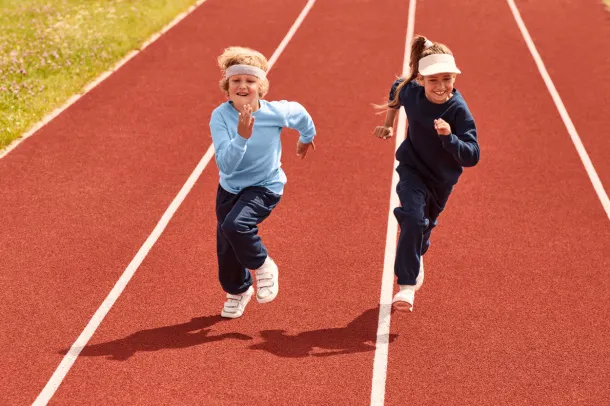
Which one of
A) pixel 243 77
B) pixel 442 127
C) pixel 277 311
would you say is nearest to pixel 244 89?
pixel 243 77

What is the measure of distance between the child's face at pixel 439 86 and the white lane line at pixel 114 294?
9.74 ft

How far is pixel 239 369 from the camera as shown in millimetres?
5480

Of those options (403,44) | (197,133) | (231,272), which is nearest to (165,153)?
(197,133)

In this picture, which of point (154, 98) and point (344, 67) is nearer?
point (154, 98)

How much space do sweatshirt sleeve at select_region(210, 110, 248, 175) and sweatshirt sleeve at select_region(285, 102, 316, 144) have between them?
0.50 m

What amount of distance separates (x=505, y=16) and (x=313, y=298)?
1308 centimetres

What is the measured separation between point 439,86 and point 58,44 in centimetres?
1012

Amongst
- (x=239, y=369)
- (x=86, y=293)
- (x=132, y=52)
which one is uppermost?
(x=239, y=369)

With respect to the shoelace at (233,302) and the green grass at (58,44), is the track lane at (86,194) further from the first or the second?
the shoelace at (233,302)

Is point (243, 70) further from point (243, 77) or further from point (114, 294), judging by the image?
point (114, 294)

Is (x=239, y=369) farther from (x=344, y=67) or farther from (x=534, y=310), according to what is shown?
(x=344, y=67)

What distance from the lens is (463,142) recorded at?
551cm

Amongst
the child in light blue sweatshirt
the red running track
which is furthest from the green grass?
the child in light blue sweatshirt

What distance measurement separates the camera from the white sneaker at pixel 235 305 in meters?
6.12
